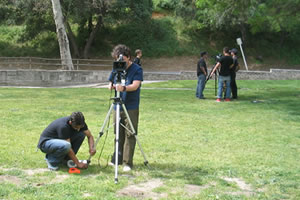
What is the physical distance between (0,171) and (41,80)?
18.4m

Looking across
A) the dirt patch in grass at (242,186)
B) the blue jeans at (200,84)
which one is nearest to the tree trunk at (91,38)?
the blue jeans at (200,84)

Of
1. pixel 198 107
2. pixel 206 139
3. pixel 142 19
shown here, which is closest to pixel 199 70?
pixel 198 107

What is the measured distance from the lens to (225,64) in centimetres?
1350

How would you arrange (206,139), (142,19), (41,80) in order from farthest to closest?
(142,19) < (41,80) < (206,139)

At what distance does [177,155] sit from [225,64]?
280 inches

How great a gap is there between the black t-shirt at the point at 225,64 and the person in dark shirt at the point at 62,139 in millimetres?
8456

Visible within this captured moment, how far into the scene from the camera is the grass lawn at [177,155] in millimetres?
5098

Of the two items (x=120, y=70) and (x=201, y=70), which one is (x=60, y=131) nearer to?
(x=120, y=70)

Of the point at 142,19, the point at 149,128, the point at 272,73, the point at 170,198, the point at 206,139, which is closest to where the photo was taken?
the point at 170,198

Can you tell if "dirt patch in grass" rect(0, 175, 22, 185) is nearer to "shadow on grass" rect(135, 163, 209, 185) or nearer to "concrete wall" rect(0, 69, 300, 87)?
"shadow on grass" rect(135, 163, 209, 185)

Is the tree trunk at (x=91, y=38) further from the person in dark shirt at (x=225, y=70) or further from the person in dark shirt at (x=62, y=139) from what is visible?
the person in dark shirt at (x=62, y=139)

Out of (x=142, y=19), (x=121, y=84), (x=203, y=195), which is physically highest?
(x=142, y=19)

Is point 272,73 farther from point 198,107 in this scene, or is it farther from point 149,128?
point 149,128

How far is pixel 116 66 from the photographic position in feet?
17.7
